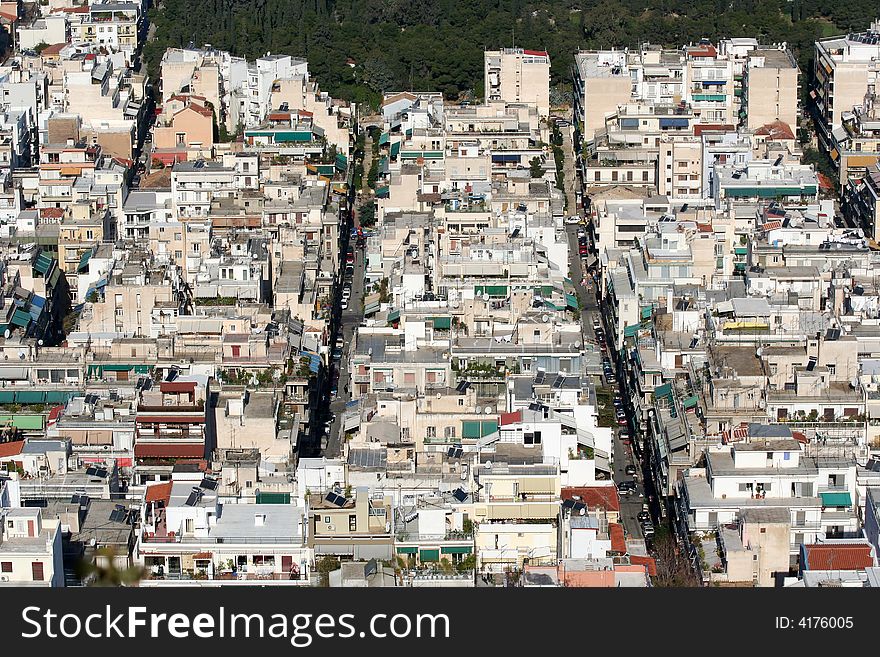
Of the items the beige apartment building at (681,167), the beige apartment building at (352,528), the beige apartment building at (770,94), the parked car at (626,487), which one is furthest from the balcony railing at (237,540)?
the beige apartment building at (770,94)

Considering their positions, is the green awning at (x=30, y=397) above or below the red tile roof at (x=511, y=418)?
below

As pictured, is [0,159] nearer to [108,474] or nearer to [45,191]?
[45,191]

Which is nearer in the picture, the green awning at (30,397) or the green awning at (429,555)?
the green awning at (429,555)

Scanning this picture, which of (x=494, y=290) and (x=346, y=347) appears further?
(x=346, y=347)

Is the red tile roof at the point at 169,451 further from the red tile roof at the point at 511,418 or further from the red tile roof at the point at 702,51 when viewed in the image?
the red tile roof at the point at 702,51

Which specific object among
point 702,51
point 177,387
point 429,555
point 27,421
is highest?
point 702,51

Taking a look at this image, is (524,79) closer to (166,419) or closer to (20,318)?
(20,318)

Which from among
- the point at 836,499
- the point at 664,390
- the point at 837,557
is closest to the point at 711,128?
the point at 664,390
